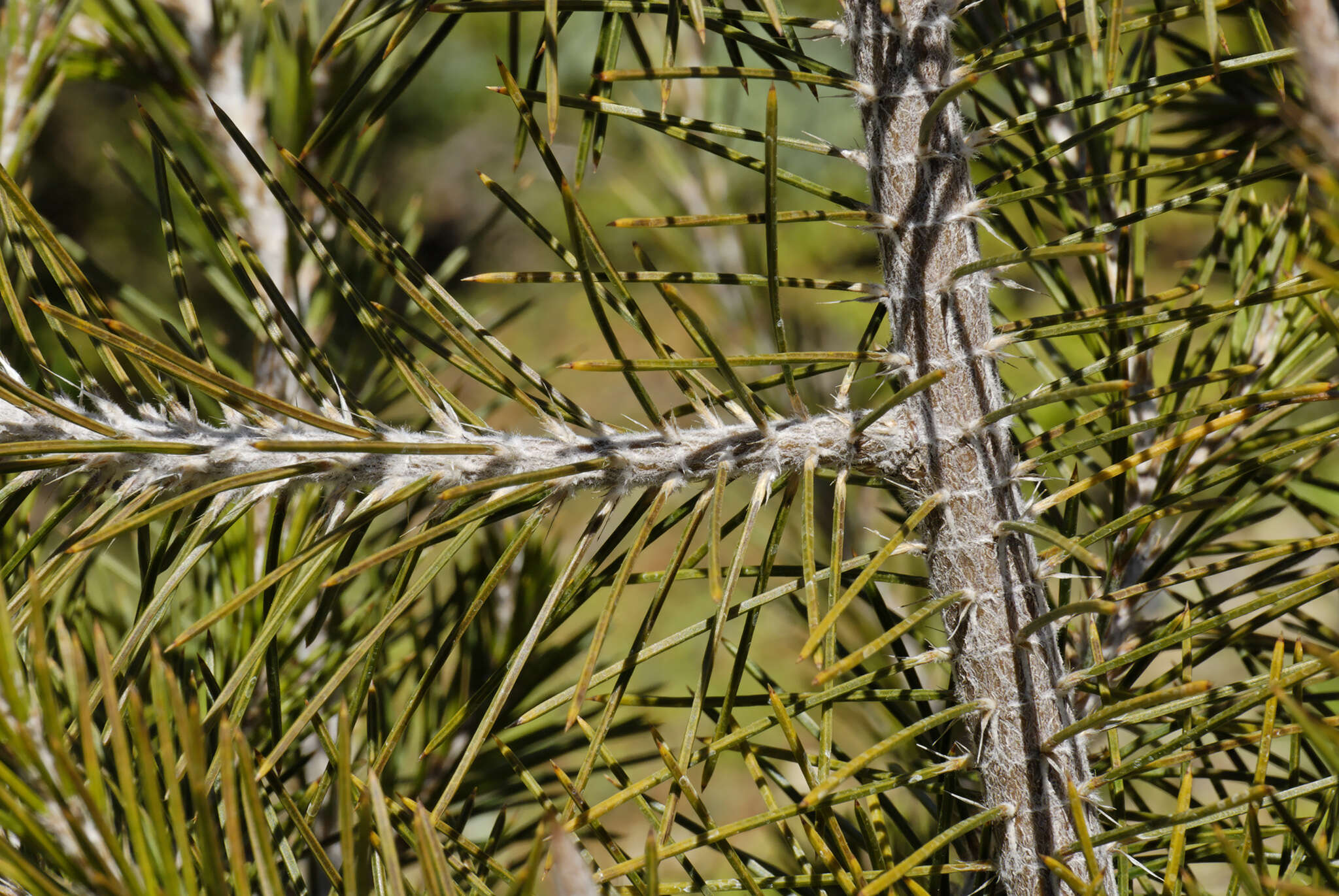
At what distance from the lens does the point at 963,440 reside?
309 millimetres

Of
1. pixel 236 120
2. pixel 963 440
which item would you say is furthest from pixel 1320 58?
pixel 236 120

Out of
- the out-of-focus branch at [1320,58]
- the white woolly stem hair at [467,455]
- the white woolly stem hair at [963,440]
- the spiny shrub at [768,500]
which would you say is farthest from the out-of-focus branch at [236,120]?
the out-of-focus branch at [1320,58]

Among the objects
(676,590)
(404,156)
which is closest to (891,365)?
(676,590)

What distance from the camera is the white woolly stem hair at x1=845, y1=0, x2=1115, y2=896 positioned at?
30cm

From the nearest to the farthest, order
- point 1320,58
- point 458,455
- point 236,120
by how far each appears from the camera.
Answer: point 1320,58
point 458,455
point 236,120

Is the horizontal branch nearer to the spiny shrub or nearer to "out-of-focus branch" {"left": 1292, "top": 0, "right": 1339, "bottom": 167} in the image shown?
the spiny shrub

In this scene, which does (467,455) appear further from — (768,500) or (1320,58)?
(1320,58)

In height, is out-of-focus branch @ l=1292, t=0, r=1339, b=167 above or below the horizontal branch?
above

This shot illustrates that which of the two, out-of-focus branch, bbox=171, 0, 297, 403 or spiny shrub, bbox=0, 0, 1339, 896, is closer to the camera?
spiny shrub, bbox=0, 0, 1339, 896

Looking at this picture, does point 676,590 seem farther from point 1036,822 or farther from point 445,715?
point 1036,822

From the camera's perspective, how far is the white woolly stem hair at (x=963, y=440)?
301 millimetres

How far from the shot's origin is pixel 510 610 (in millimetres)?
611

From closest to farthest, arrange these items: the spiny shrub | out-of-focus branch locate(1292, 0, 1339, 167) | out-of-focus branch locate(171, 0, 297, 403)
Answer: out-of-focus branch locate(1292, 0, 1339, 167) < the spiny shrub < out-of-focus branch locate(171, 0, 297, 403)

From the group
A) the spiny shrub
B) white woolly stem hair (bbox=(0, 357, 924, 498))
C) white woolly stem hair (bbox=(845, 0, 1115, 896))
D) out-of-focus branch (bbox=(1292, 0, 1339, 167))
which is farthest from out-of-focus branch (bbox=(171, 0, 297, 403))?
out-of-focus branch (bbox=(1292, 0, 1339, 167))
